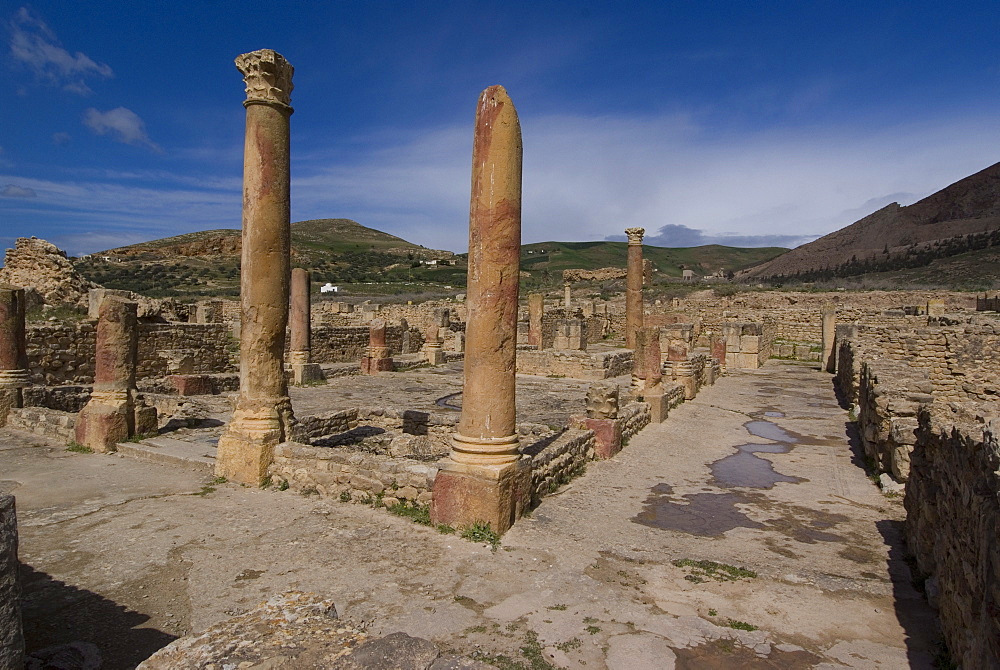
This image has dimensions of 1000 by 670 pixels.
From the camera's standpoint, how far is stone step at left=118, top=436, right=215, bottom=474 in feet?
26.2

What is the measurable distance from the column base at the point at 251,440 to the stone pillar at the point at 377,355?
1236 centimetres

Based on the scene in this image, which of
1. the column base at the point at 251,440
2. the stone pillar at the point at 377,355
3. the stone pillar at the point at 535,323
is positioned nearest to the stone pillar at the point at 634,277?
the stone pillar at the point at 535,323

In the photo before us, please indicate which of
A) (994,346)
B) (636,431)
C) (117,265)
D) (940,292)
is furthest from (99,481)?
(117,265)

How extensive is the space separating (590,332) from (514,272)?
2684 centimetres

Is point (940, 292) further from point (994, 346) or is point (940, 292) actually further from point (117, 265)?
point (117, 265)

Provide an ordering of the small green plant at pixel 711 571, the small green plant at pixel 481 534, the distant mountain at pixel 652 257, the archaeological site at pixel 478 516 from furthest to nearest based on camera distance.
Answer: the distant mountain at pixel 652 257
the small green plant at pixel 481 534
the small green plant at pixel 711 571
the archaeological site at pixel 478 516

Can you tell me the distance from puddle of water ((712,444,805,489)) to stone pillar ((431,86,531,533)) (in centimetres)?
387

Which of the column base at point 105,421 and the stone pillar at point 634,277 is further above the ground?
the stone pillar at point 634,277

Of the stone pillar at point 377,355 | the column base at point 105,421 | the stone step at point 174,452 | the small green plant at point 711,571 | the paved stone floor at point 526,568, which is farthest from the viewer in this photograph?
the stone pillar at point 377,355

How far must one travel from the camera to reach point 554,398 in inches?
613

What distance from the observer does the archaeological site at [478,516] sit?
3666 mm

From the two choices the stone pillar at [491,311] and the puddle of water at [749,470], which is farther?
the puddle of water at [749,470]

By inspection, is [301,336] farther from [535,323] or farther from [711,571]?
[711,571]

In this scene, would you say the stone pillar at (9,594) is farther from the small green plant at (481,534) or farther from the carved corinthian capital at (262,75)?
the carved corinthian capital at (262,75)
